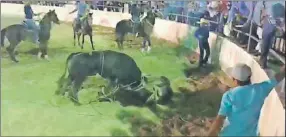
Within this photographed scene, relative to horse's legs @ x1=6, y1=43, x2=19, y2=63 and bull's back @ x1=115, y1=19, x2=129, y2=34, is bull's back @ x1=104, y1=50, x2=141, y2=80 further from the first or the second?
horse's legs @ x1=6, y1=43, x2=19, y2=63

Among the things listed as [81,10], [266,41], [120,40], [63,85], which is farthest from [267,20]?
[63,85]

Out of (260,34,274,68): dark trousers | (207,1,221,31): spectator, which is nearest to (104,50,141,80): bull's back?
(207,1,221,31): spectator

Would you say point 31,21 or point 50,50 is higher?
point 31,21

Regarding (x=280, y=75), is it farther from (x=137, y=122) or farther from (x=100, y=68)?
(x=100, y=68)

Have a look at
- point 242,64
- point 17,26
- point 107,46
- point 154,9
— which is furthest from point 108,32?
point 242,64

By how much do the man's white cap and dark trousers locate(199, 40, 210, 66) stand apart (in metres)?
0.09

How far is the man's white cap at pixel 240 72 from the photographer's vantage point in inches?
67.8

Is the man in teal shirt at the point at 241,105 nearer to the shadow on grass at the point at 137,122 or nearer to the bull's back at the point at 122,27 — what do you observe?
the shadow on grass at the point at 137,122

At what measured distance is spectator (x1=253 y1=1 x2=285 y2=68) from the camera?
1688 mm

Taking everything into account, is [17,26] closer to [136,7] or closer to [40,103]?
[40,103]

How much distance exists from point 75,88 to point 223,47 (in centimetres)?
55

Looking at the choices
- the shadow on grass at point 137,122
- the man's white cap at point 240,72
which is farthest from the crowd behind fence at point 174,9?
the shadow on grass at point 137,122

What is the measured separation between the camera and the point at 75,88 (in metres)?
1.77

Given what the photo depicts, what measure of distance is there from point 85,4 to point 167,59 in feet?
1.15
